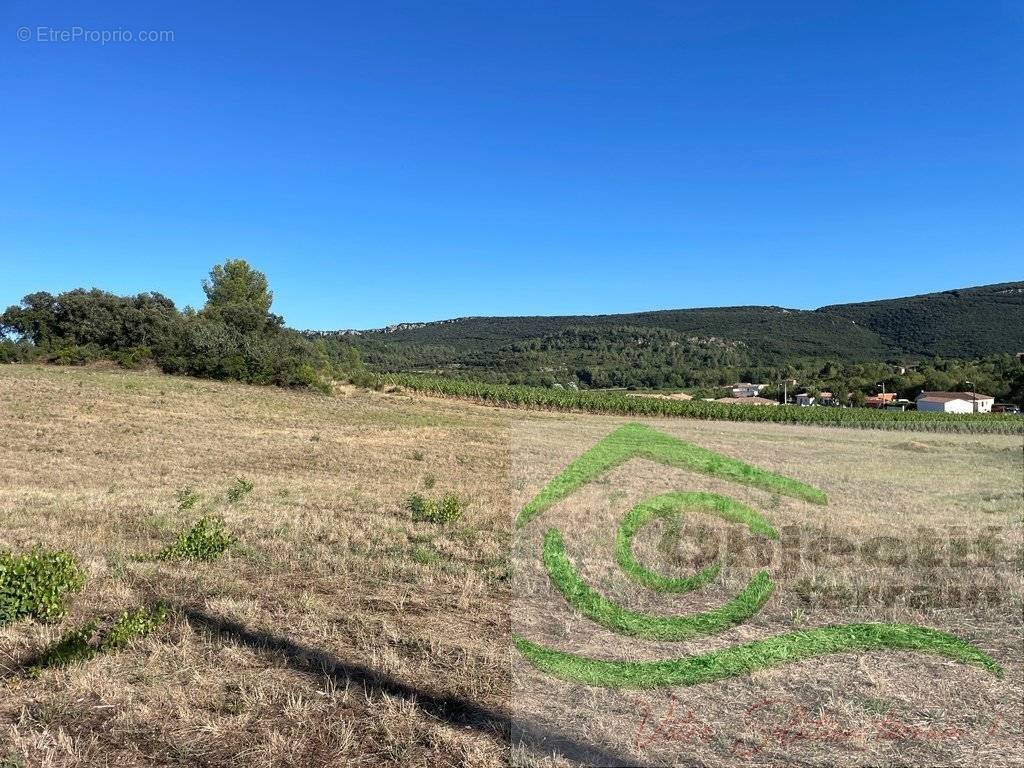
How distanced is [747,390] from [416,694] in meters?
80.6

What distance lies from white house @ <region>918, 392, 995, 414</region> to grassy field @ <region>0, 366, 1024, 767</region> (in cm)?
72

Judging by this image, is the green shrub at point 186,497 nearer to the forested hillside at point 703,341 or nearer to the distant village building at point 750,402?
the distant village building at point 750,402

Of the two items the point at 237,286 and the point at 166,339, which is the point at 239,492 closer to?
the point at 166,339

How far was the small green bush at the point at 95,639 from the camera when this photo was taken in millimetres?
5098

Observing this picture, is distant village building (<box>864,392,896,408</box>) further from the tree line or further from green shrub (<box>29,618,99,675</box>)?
the tree line

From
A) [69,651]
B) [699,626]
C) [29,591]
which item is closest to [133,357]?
[29,591]

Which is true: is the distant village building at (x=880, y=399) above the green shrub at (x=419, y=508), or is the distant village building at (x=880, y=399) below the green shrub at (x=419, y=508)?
above

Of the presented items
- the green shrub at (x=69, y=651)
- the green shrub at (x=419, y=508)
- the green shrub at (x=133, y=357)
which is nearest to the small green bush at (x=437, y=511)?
the green shrub at (x=419, y=508)

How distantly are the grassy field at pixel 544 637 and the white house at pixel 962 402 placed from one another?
2.37ft

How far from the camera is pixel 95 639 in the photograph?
575cm

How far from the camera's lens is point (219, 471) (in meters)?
18.4

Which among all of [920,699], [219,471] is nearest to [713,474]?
[920,699]

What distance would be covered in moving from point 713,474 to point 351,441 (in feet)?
79.7

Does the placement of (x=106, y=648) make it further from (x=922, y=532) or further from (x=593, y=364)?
(x=593, y=364)
